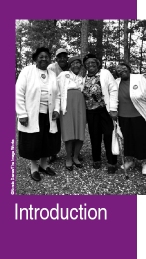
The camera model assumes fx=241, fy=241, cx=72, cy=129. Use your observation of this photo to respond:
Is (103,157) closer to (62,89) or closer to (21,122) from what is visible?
(62,89)

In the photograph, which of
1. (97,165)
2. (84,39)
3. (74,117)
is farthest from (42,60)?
(84,39)

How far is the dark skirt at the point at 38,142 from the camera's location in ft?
A: 13.4

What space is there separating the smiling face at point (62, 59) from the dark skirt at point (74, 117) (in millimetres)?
658

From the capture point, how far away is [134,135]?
443 centimetres

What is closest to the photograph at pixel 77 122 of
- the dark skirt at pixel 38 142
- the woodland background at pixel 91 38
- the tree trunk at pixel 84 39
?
the dark skirt at pixel 38 142

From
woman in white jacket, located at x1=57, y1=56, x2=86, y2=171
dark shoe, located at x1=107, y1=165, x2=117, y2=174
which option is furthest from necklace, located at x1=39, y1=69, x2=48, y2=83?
dark shoe, located at x1=107, y1=165, x2=117, y2=174

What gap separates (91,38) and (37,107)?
40.6 ft

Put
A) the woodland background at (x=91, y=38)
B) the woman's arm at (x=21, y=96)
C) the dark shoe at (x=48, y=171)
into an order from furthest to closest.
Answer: the woodland background at (x=91, y=38) < the dark shoe at (x=48, y=171) < the woman's arm at (x=21, y=96)

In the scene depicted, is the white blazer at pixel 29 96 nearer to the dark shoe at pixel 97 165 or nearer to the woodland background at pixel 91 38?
the dark shoe at pixel 97 165

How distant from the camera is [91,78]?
4.39 metres

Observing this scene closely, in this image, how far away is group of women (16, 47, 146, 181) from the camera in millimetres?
3971

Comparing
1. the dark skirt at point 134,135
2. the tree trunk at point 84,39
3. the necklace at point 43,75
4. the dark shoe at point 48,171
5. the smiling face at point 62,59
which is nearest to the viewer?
the necklace at point 43,75

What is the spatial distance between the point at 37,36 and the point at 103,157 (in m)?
10.2

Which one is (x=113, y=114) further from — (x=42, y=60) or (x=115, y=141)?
(x=42, y=60)
